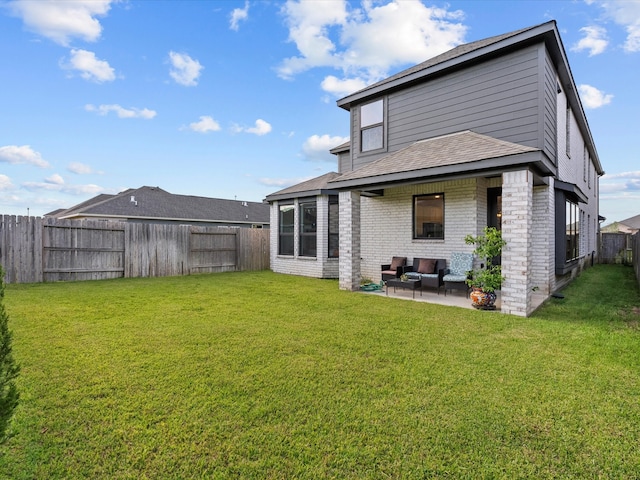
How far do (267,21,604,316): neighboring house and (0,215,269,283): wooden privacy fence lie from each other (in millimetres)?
3956

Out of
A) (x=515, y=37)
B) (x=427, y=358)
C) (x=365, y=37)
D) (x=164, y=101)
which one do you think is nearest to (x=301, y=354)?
(x=427, y=358)

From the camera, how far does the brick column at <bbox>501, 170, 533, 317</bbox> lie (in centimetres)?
580

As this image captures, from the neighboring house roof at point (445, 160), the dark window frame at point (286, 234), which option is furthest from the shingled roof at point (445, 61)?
the dark window frame at point (286, 234)

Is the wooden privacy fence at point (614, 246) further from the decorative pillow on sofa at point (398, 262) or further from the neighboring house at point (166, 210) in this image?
the neighboring house at point (166, 210)

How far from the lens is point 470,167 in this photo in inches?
250

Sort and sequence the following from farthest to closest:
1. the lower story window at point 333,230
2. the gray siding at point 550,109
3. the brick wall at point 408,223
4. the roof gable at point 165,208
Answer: the roof gable at point 165,208 → the lower story window at point 333,230 → the brick wall at point 408,223 → the gray siding at point 550,109

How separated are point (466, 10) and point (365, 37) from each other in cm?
315

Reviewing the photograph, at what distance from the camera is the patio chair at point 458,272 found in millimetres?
7402

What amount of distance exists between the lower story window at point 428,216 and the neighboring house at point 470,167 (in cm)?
3

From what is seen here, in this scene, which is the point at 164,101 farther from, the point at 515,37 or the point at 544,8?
the point at 544,8

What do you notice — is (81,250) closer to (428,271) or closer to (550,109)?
(428,271)

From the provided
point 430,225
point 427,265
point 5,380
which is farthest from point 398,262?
point 5,380

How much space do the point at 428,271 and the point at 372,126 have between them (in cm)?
516

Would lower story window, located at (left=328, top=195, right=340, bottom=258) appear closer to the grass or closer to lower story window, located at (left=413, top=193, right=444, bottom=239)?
lower story window, located at (left=413, top=193, right=444, bottom=239)
